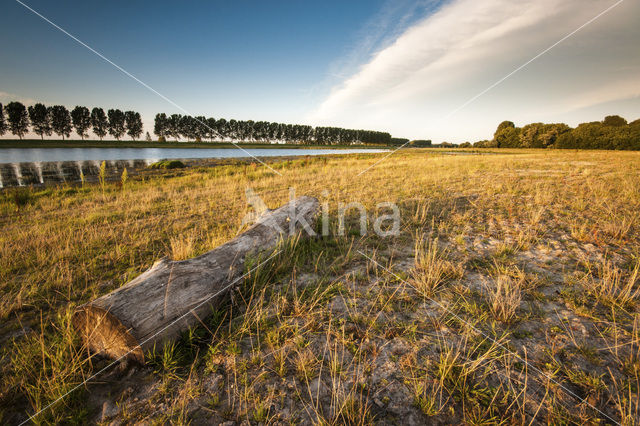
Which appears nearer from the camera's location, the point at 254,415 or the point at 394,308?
the point at 254,415

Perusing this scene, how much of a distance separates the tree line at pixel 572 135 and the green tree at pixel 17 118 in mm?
134458

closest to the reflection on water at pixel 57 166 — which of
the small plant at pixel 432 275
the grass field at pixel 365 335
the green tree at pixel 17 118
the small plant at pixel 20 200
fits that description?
the small plant at pixel 20 200

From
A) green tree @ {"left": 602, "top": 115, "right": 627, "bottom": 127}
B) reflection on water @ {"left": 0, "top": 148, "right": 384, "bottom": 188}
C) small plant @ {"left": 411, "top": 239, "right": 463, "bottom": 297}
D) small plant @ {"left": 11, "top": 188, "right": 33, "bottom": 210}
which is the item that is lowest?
small plant @ {"left": 411, "top": 239, "right": 463, "bottom": 297}

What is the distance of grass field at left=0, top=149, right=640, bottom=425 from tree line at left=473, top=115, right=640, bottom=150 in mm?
64255

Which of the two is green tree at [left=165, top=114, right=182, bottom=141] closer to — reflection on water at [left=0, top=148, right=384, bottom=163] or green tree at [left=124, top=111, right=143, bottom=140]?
green tree at [left=124, top=111, right=143, bottom=140]

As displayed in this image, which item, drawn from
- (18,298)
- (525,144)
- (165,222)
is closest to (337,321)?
(18,298)

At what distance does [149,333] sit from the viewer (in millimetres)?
2213

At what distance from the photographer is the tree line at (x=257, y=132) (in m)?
83.4

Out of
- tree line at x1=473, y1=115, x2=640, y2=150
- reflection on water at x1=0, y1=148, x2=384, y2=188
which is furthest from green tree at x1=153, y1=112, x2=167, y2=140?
tree line at x1=473, y1=115, x2=640, y2=150

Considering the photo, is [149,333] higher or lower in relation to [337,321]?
higher

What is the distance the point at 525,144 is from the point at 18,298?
88033 millimetres

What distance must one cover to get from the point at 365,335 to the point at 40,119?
106419mm

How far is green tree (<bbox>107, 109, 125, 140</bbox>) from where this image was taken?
75375mm

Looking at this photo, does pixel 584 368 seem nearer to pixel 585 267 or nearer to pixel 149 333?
pixel 585 267
